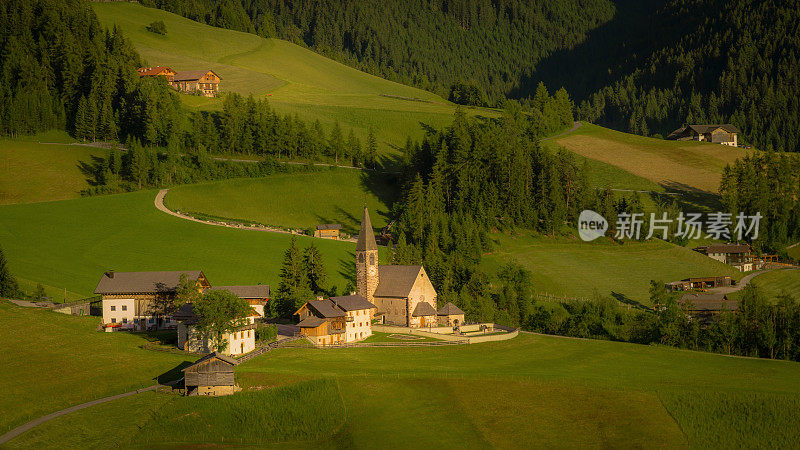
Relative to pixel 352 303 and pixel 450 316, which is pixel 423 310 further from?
pixel 352 303

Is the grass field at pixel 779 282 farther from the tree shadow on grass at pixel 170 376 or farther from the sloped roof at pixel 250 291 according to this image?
the tree shadow on grass at pixel 170 376

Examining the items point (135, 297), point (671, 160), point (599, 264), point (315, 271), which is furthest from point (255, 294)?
point (671, 160)

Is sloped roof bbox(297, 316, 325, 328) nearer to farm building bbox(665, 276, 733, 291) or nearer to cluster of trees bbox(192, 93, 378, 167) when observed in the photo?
farm building bbox(665, 276, 733, 291)

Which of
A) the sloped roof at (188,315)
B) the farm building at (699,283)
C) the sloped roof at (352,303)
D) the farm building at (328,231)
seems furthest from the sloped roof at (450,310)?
the farm building at (699,283)

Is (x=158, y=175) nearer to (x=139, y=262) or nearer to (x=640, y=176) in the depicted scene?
(x=139, y=262)

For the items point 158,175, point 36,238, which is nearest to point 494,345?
point 36,238
